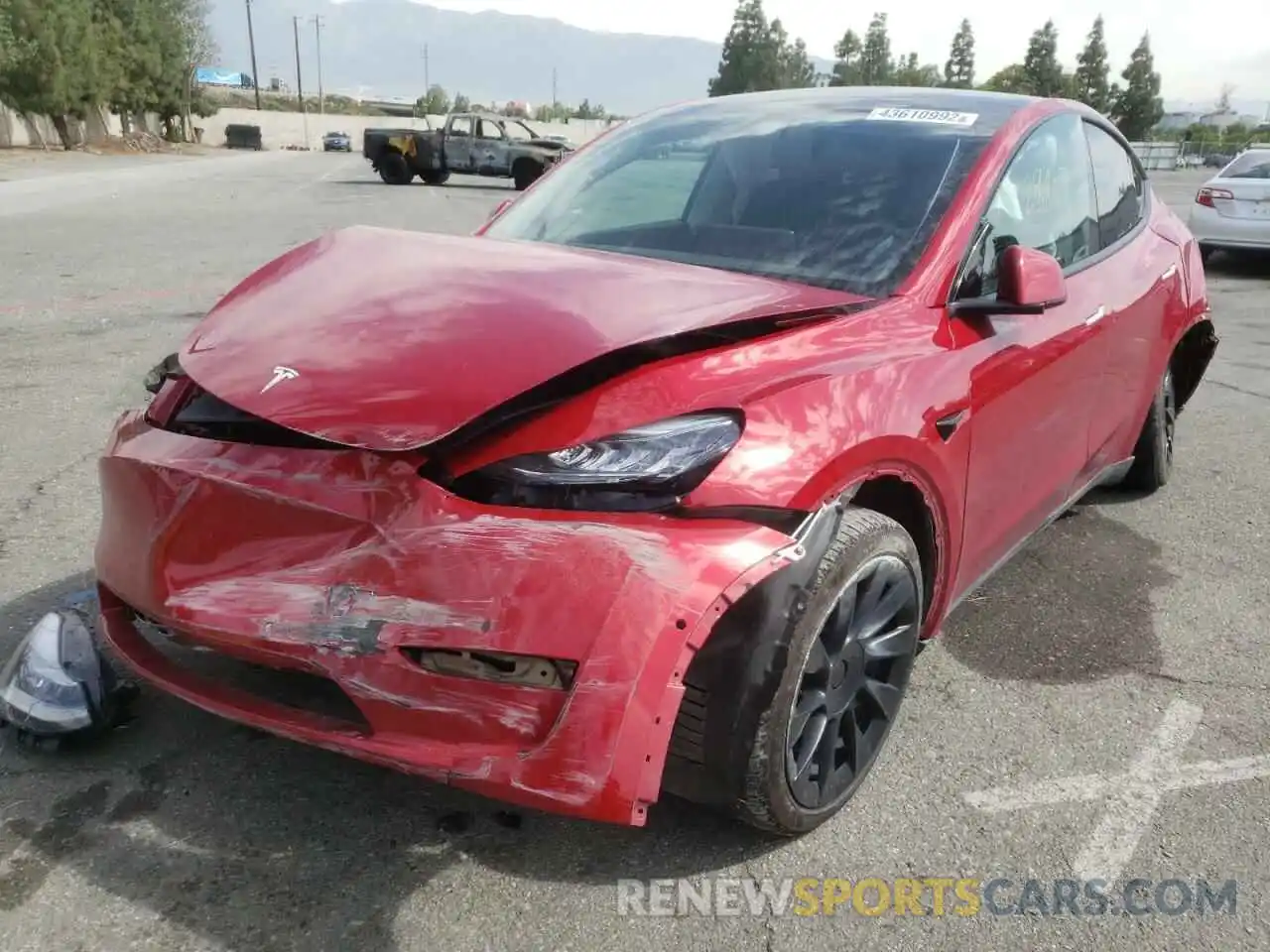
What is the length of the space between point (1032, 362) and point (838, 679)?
1114mm

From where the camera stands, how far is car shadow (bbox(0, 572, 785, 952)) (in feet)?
6.71

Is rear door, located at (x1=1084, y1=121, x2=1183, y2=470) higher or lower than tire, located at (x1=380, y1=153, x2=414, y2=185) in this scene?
higher

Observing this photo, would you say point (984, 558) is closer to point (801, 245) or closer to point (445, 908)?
point (801, 245)

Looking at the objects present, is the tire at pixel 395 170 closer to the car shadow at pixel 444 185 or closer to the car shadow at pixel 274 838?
the car shadow at pixel 444 185

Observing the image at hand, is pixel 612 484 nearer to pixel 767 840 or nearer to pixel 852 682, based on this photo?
pixel 852 682

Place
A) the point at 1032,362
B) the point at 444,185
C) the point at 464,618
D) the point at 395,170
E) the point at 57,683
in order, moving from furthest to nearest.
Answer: the point at 444,185, the point at 395,170, the point at 1032,362, the point at 57,683, the point at 464,618

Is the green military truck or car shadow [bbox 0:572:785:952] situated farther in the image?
the green military truck

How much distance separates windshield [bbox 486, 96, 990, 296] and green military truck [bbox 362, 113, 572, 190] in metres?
Answer: 22.8

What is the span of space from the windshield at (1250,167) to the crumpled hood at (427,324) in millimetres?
12468

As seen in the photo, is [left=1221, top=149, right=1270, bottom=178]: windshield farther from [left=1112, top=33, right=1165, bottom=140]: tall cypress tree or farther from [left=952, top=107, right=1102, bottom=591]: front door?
[left=1112, top=33, right=1165, bottom=140]: tall cypress tree

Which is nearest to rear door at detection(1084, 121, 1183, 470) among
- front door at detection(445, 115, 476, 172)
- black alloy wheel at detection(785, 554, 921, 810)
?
black alloy wheel at detection(785, 554, 921, 810)

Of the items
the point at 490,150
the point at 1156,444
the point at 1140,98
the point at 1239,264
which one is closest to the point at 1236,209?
the point at 1239,264

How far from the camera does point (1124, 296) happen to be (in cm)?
354

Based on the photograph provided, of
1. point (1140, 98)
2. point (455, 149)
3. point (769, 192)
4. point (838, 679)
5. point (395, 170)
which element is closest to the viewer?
point (838, 679)
